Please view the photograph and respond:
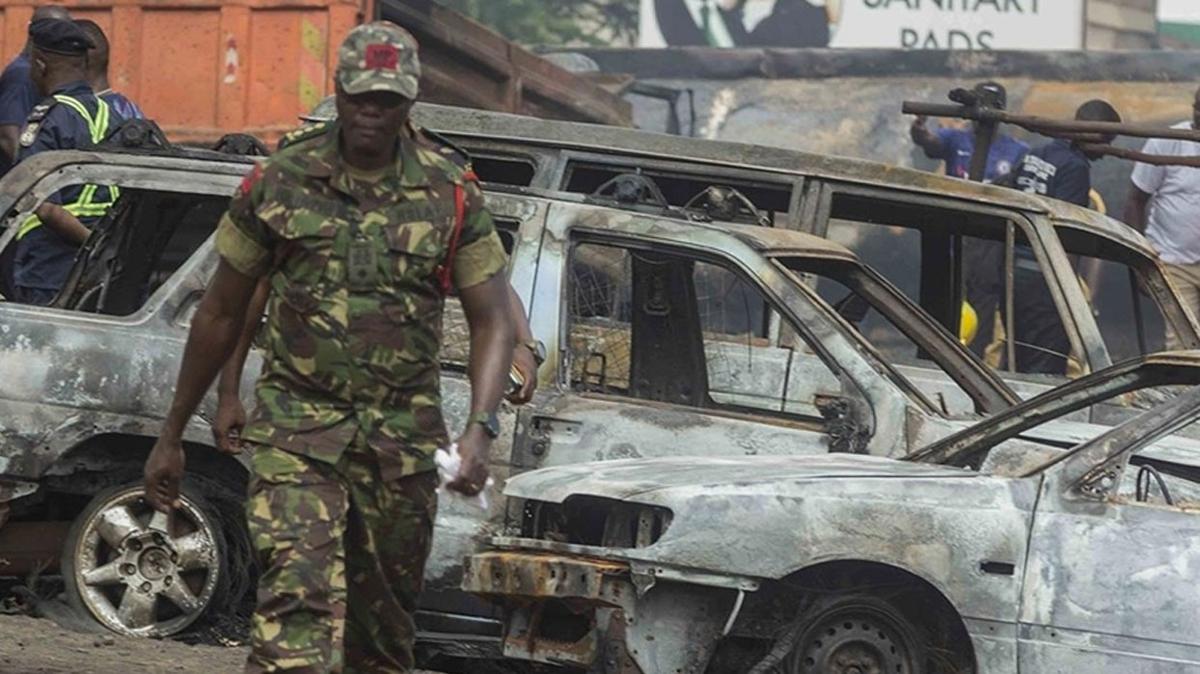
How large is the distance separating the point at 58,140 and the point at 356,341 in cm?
443

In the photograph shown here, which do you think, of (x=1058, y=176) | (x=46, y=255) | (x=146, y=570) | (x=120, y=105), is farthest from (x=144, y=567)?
(x=1058, y=176)

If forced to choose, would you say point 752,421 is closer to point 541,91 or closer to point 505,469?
point 505,469

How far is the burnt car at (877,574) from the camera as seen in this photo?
6.29m

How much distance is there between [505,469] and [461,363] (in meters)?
→ 0.41

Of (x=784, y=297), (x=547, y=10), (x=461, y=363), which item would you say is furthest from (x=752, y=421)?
(x=547, y=10)

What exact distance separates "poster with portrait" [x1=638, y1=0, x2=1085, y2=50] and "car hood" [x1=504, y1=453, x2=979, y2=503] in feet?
40.3

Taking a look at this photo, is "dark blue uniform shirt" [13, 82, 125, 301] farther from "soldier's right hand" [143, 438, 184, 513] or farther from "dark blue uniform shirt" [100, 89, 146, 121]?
"soldier's right hand" [143, 438, 184, 513]

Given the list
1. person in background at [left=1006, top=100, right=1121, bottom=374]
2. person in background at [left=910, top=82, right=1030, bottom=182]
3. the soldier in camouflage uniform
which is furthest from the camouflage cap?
person in background at [left=910, top=82, right=1030, bottom=182]

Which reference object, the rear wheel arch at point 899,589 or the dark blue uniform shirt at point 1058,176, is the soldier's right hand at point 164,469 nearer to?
the rear wheel arch at point 899,589

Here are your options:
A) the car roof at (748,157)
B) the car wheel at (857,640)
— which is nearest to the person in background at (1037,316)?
the car roof at (748,157)

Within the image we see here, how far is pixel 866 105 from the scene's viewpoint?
60.5 ft

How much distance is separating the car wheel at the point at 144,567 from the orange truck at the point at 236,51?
16.7ft

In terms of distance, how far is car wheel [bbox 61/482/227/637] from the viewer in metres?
7.68

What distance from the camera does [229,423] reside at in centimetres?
523
